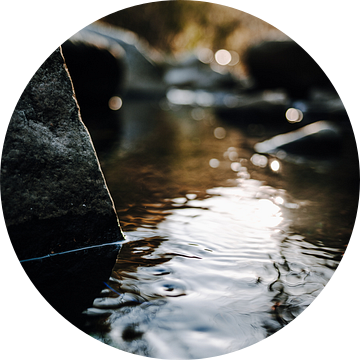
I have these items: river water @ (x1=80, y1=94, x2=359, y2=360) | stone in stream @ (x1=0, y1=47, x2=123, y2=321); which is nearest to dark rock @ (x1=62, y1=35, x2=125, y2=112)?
river water @ (x1=80, y1=94, x2=359, y2=360)

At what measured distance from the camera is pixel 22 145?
1.72 meters

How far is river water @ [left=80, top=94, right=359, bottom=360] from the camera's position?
Answer: 133 centimetres

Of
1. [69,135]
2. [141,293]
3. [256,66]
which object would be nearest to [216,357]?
[141,293]

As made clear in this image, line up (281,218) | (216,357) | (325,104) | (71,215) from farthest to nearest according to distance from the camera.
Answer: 1. (325,104)
2. (281,218)
3. (71,215)
4. (216,357)

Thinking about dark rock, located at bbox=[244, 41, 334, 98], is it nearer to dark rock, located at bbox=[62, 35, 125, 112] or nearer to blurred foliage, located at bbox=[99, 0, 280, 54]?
dark rock, located at bbox=[62, 35, 125, 112]

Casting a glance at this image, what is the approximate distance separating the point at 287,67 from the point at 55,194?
1096 cm

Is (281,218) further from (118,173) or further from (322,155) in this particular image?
(322,155)

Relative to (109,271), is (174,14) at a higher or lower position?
higher

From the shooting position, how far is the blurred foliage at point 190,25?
20.8m

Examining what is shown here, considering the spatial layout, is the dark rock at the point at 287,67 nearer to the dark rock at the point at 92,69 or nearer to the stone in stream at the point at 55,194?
the dark rock at the point at 92,69

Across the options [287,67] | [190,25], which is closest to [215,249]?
[287,67]

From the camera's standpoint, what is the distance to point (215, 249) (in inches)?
77.4

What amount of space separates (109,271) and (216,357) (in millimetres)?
686

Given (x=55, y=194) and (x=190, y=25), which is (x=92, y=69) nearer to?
(x=55, y=194)
